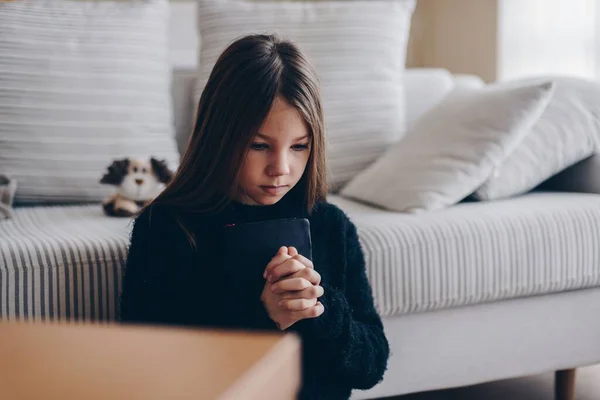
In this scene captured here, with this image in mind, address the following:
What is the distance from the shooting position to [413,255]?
53.6 inches

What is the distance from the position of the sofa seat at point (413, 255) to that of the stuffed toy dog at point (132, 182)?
0.04 meters

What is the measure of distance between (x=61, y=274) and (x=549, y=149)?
105 cm

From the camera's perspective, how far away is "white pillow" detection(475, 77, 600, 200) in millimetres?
1616

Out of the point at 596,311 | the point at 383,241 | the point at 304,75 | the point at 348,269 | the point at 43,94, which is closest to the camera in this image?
the point at 304,75

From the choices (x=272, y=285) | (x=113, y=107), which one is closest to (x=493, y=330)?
(x=272, y=285)

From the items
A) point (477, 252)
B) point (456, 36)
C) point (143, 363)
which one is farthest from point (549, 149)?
point (456, 36)

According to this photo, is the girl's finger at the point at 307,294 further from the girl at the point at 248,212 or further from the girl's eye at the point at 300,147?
the girl's eye at the point at 300,147

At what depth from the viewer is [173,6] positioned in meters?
4.20

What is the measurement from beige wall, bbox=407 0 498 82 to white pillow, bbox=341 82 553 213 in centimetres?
198

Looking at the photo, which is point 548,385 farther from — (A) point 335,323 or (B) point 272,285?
(B) point 272,285

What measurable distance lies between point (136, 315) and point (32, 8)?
98cm

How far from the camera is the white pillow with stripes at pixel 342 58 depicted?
185 cm

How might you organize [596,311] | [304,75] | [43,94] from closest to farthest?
[304,75], [596,311], [43,94]

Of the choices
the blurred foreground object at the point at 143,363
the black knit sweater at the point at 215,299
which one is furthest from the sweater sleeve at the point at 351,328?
the blurred foreground object at the point at 143,363
